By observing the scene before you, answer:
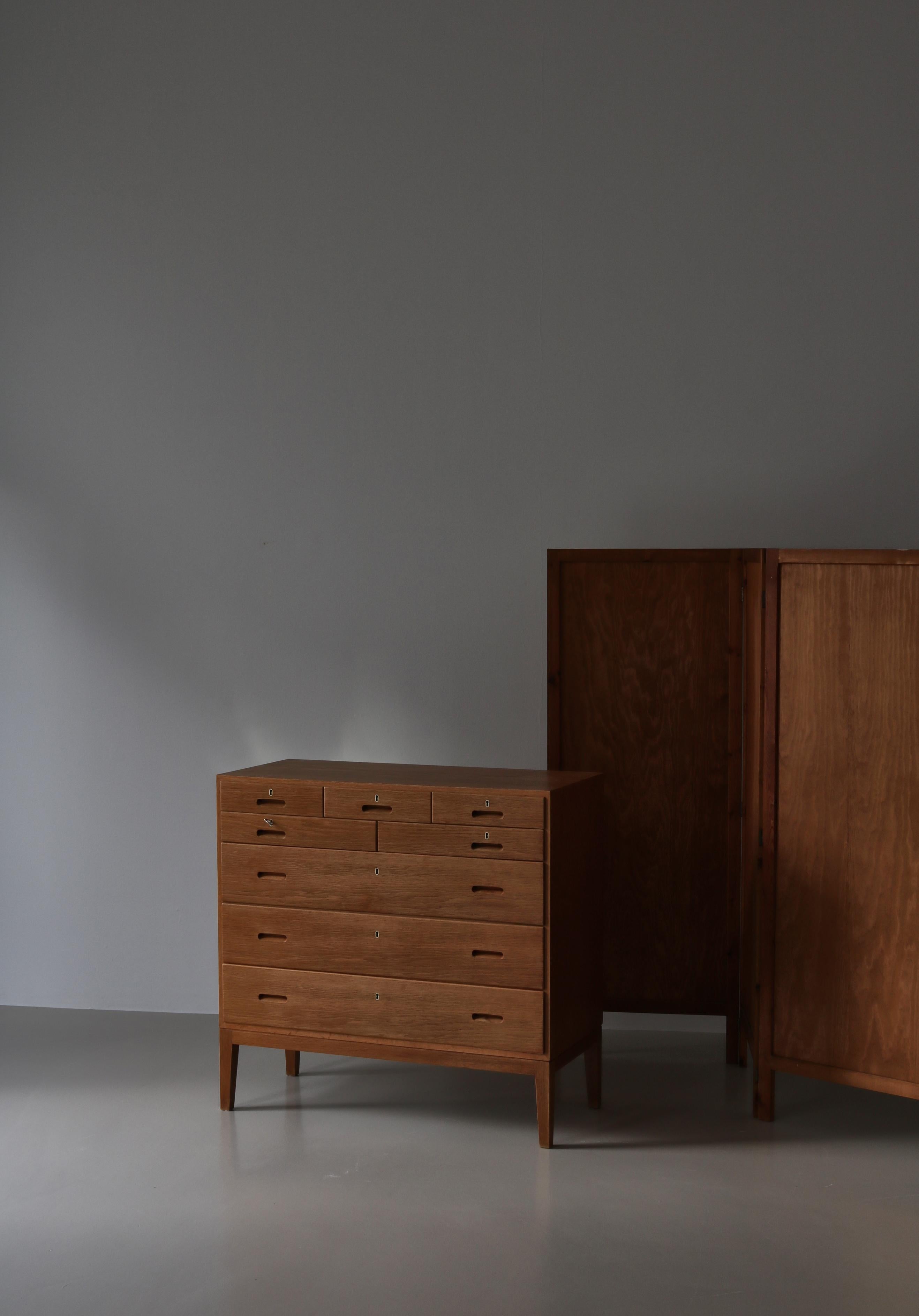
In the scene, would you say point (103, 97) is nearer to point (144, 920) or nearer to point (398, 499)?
point (398, 499)

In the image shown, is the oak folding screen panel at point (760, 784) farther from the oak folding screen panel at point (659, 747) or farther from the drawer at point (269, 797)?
the drawer at point (269, 797)

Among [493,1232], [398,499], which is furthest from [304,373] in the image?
[493,1232]

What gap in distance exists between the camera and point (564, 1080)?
11.9ft

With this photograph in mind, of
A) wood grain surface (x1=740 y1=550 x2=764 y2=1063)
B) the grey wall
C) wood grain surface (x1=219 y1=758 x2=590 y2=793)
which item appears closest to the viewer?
wood grain surface (x1=219 y1=758 x2=590 y2=793)

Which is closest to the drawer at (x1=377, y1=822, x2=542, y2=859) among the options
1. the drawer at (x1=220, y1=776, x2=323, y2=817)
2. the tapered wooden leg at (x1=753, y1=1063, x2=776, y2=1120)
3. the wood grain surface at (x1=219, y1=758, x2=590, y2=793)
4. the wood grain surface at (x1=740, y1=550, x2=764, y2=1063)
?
the wood grain surface at (x1=219, y1=758, x2=590, y2=793)

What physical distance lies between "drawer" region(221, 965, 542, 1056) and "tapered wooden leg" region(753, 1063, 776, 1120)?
0.65 m

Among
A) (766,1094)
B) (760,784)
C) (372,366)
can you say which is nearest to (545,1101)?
(766,1094)

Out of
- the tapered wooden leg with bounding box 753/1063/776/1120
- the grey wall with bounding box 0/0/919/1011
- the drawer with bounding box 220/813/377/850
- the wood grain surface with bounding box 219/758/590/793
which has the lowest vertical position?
the tapered wooden leg with bounding box 753/1063/776/1120

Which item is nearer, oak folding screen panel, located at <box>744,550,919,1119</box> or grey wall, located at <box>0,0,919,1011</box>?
oak folding screen panel, located at <box>744,550,919,1119</box>

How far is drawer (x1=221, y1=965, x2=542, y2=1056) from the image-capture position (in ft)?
10.2

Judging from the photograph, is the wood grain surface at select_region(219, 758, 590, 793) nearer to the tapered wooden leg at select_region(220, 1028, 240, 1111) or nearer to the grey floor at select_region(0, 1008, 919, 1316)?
the tapered wooden leg at select_region(220, 1028, 240, 1111)

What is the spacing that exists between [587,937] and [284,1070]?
3.52 feet

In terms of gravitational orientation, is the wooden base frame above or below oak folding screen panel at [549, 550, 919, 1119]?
below

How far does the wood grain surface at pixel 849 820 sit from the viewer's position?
3016 mm
